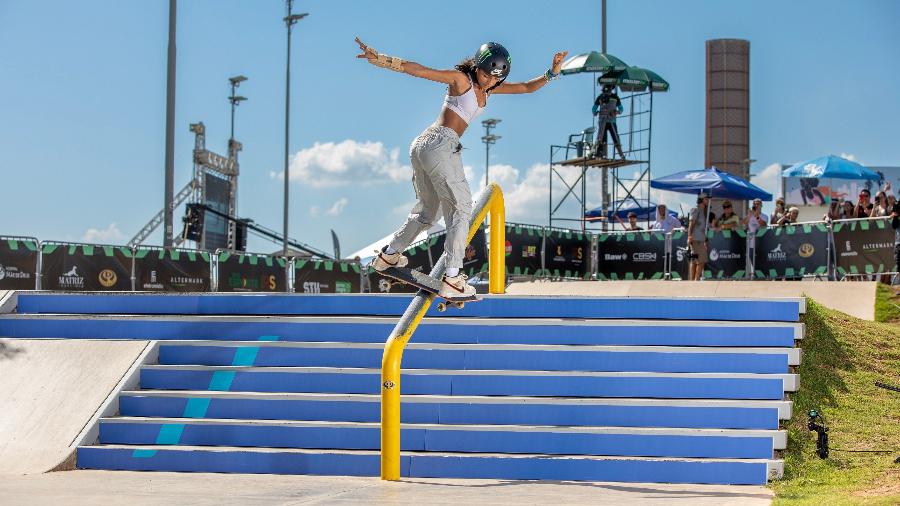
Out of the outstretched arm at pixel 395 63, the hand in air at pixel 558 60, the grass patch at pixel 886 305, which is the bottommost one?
the grass patch at pixel 886 305

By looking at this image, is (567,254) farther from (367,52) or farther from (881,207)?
(367,52)

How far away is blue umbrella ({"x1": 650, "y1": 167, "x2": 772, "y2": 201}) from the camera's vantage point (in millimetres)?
23234

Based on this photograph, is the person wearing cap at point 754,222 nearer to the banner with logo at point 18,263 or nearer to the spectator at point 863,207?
the spectator at point 863,207

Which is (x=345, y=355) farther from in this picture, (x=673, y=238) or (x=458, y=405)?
(x=673, y=238)

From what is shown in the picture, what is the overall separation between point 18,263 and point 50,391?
32.3ft

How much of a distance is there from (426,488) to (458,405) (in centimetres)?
124

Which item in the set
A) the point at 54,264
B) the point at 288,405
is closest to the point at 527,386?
the point at 288,405

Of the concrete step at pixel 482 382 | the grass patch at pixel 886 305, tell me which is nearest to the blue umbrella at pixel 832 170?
the grass patch at pixel 886 305

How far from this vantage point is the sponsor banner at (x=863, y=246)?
19.3 meters

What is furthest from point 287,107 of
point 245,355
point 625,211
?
point 245,355

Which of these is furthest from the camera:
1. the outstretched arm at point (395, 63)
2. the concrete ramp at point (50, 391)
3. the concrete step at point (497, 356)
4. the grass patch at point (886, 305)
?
the grass patch at point (886, 305)

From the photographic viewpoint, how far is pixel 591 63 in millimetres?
26766

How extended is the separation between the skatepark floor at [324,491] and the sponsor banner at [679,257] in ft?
47.5

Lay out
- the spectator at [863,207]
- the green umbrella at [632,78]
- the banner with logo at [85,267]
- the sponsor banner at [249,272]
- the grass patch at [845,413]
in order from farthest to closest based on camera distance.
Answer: the green umbrella at [632,78]
the sponsor banner at [249,272]
the spectator at [863,207]
the banner with logo at [85,267]
the grass patch at [845,413]
